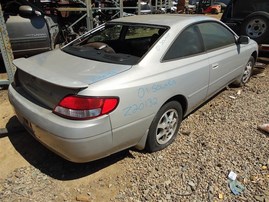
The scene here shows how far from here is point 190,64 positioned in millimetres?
2924

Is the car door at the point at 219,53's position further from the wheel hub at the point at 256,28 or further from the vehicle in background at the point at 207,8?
the vehicle in background at the point at 207,8

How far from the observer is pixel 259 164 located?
2.74 meters

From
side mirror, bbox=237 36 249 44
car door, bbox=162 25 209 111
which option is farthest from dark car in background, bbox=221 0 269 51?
car door, bbox=162 25 209 111

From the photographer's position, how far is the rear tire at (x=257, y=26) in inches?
215

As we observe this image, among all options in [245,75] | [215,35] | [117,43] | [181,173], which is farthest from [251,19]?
[181,173]

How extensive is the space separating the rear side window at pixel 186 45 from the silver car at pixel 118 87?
0.04 feet

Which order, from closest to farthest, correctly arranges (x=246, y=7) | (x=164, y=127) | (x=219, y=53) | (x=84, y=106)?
(x=84, y=106) → (x=164, y=127) → (x=219, y=53) → (x=246, y=7)

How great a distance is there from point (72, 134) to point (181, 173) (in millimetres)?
1227

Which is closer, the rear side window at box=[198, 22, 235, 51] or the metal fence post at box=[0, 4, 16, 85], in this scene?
the rear side window at box=[198, 22, 235, 51]

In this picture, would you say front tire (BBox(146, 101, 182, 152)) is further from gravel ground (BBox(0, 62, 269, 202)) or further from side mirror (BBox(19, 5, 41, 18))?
side mirror (BBox(19, 5, 41, 18))

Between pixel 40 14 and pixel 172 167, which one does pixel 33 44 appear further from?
pixel 172 167

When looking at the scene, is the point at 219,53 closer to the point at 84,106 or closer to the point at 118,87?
the point at 118,87

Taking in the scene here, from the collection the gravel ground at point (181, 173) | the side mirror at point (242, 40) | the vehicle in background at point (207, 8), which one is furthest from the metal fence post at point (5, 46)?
the vehicle in background at point (207, 8)

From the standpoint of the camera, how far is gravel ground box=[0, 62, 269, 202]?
2.35 metres
